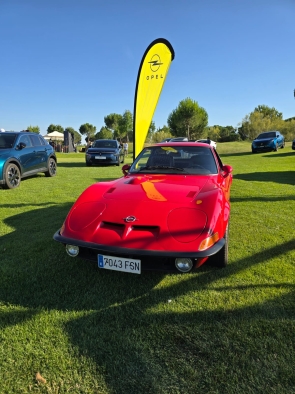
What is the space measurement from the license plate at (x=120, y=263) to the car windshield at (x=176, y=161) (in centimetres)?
182

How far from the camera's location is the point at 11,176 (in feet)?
25.7

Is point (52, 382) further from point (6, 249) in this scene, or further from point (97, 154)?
point (97, 154)

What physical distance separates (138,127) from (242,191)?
3112mm

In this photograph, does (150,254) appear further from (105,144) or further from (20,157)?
(105,144)

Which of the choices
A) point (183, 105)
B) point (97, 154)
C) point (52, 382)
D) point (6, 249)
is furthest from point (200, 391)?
point (183, 105)

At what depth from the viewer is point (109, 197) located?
10.2 ft

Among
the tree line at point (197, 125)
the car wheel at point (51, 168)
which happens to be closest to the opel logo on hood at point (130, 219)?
the car wheel at point (51, 168)

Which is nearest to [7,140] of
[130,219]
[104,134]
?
[130,219]

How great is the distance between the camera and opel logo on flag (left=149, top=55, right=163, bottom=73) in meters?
7.50

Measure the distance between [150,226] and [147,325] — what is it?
819mm

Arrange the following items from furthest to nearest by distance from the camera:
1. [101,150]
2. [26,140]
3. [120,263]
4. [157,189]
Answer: [101,150]
[26,140]
[157,189]
[120,263]

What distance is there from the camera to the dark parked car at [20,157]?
767cm

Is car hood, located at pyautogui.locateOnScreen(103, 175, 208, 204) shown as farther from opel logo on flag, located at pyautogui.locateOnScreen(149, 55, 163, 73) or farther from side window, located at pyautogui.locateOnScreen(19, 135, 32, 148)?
side window, located at pyautogui.locateOnScreen(19, 135, 32, 148)

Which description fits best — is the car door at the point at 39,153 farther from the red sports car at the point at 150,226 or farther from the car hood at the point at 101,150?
the red sports car at the point at 150,226
